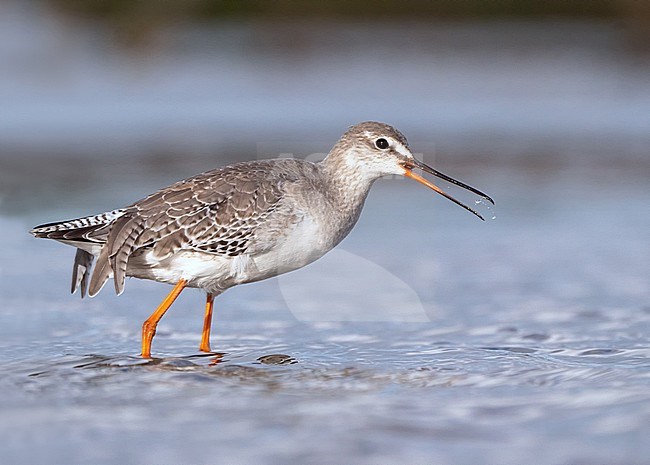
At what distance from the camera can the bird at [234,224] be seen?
26.3ft

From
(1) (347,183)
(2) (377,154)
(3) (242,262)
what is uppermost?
(2) (377,154)

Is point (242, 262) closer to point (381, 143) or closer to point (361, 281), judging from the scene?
point (381, 143)

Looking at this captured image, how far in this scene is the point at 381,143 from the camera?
8.49m

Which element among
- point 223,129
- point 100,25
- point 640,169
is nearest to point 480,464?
point 640,169

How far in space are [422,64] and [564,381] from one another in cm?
2136

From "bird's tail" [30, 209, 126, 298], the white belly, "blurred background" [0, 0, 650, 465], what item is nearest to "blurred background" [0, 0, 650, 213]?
"blurred background" [0, 0, 650, 465]

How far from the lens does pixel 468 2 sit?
36812 millimetres

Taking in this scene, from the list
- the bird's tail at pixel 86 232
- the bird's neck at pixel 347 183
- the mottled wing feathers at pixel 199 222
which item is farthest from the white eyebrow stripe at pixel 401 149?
the bird's tail at pixel 86 232

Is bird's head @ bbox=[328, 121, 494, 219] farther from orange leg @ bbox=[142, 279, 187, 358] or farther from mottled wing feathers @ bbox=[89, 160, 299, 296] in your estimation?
orange leg @ bbox=[142, 279, 187, 358]

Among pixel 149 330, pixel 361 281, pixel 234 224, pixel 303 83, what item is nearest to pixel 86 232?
pixel 149 330

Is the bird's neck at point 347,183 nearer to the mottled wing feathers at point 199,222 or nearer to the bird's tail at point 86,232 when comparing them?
the mottled wing feathers at point 199,222

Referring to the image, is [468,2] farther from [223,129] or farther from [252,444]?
[252,444]

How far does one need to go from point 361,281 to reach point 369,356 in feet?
8.87

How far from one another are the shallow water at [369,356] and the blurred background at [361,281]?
25mm
